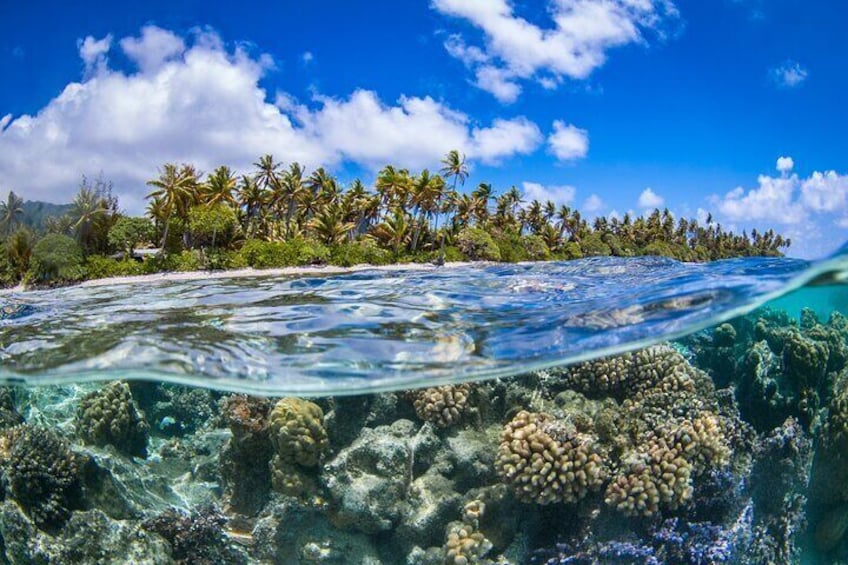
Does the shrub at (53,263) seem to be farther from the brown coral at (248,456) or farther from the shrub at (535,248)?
the shrub at (535,248)

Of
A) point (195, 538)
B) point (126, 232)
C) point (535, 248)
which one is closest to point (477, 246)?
point (535, 248)

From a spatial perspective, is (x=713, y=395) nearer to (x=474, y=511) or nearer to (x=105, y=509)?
(x=474, y=511)

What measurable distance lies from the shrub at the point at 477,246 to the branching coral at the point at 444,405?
48.4m

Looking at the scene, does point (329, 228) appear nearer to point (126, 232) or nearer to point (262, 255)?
point (262, 255)

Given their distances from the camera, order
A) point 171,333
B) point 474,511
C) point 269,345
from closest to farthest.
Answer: point 474,511 → point 269,345 → point 171,333

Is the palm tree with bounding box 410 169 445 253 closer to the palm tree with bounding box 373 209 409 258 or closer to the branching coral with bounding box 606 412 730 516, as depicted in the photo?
the palm tree with bounding box 373 209 409 258

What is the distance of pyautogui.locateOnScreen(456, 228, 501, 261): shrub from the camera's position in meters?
56.4

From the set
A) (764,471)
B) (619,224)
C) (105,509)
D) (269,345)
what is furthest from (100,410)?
(619,224)

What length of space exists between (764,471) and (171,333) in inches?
369

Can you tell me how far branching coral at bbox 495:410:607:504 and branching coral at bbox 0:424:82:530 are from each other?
612 centimetres

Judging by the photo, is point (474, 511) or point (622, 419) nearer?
point (474, 511)

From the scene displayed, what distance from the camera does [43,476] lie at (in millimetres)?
8109

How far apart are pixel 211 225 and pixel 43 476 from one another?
39340 millimetres

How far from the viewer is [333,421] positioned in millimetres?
8672
